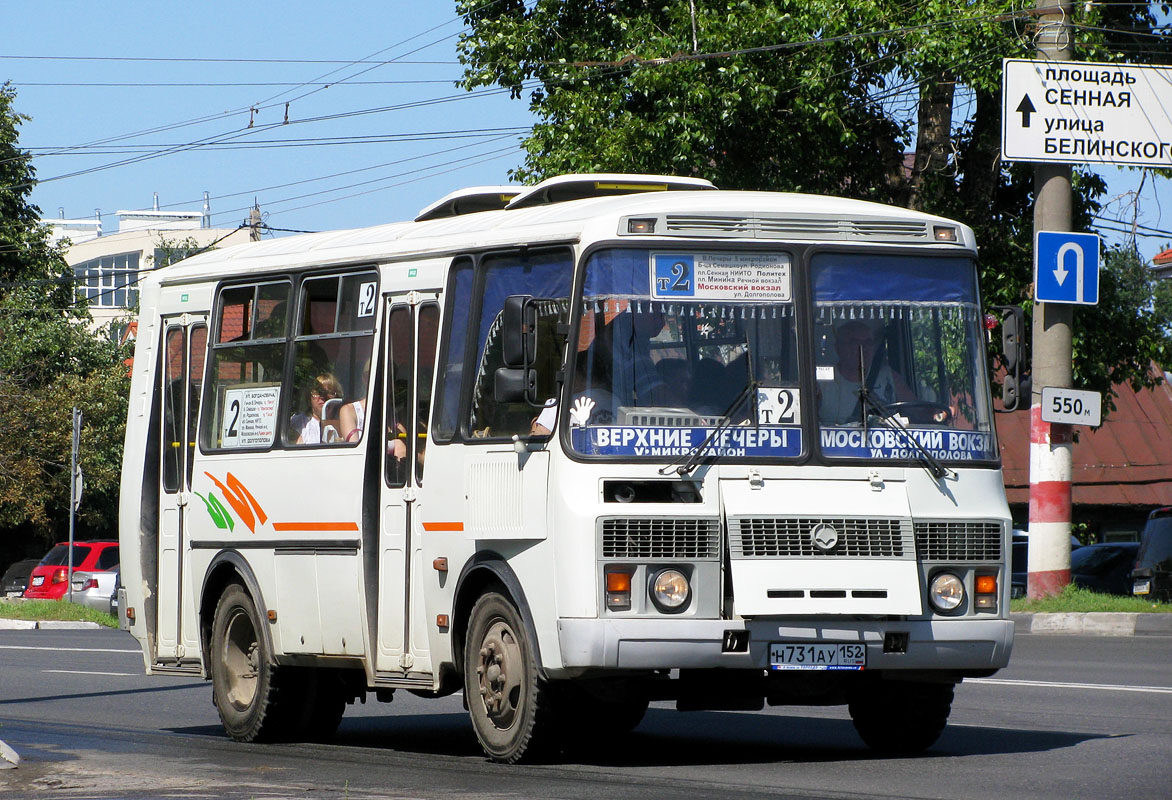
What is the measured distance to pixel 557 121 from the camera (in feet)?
93.4

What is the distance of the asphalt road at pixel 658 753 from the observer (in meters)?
8.84

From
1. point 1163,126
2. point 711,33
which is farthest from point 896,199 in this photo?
point 1163,126

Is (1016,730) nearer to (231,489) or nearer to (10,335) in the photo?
(231,489)

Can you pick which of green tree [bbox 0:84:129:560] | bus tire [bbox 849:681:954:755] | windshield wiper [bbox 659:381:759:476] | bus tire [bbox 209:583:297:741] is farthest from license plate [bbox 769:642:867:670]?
green tree [bbox 0:84:129:560]

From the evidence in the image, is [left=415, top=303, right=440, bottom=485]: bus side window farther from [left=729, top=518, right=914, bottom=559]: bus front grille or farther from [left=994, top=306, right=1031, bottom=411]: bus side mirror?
[left=994, top=306, right=1031, bottom=411]: bus side mirror

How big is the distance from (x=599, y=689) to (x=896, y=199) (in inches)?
783

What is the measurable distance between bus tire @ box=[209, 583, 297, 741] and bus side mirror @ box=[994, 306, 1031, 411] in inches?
183

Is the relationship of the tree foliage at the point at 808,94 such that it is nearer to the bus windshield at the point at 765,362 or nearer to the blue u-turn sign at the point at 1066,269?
the blue u-turn sign at the point at 1066,269

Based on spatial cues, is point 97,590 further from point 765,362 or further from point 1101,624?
point 765,362

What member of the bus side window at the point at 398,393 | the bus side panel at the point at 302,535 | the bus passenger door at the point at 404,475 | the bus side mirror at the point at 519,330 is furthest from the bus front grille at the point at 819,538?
the bus side panel at the point at 302,535

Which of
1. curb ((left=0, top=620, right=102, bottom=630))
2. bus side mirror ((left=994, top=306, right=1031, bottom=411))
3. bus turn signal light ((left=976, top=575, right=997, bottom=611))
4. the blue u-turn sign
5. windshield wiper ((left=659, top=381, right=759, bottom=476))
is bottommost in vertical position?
curb ((left=0, top=620, right=102, bottom=630))

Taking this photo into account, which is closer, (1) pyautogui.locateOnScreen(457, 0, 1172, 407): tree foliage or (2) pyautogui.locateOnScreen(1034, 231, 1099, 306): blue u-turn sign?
(2) pyautogui.locateOnScreen(1034, 231, 1099, 306): blue u-turn sign

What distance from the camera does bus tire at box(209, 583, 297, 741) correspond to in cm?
1191

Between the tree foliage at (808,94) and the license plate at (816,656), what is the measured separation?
15.7m
